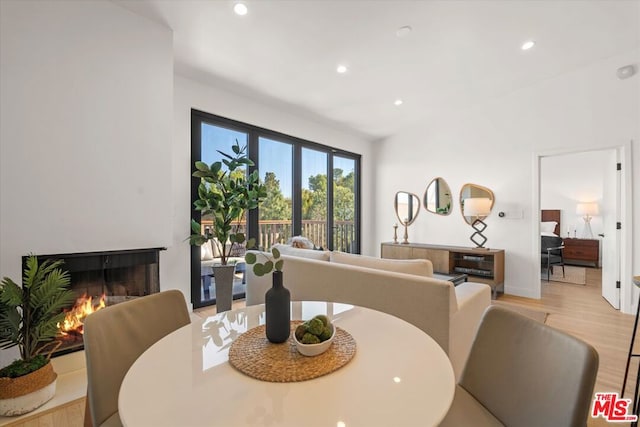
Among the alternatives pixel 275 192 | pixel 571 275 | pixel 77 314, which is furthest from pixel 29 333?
pixel 571 275

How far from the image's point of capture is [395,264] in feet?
7.15

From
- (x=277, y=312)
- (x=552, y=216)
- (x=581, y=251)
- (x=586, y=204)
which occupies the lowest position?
(x=581, y=251)

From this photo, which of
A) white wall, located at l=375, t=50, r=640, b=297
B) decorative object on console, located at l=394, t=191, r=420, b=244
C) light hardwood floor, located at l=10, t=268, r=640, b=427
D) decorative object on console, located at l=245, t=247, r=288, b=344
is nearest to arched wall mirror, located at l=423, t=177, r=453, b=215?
white wall, located at l=375, t=50, r=640, b=297

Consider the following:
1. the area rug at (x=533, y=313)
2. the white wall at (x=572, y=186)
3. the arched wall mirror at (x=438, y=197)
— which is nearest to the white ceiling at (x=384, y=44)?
the arched wall mirror at (x=438, y=197)

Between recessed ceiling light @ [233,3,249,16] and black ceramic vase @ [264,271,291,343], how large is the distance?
7.82ft

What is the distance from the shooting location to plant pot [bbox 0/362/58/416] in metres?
1.69

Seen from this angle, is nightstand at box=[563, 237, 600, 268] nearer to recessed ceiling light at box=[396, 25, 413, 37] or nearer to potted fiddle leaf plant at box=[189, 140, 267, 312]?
recessed ceiling light at box=[396, 25, 413, 37]

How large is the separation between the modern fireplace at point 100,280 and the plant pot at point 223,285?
2.14 feet

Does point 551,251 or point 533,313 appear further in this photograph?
point 551,251

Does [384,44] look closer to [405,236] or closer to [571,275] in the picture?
[405,236]

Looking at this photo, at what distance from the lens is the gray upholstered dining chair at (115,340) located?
42.4 inches

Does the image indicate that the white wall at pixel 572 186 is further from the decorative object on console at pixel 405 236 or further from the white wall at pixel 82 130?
the white wall at pixel 82 130

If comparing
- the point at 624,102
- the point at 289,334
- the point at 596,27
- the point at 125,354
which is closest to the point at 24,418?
the point at 125,354

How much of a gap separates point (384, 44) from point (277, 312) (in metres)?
3.03
